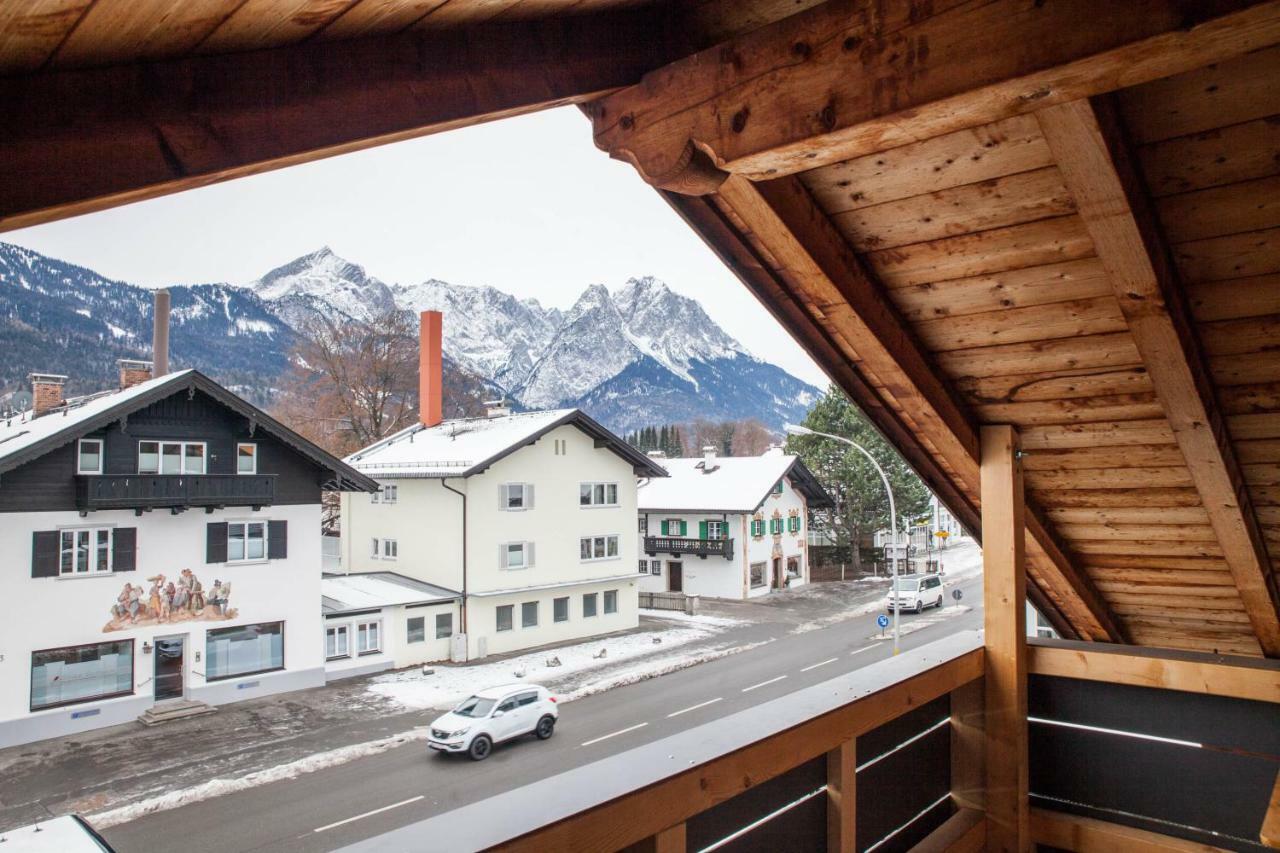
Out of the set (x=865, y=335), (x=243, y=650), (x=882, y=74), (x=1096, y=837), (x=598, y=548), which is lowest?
(x=243, y=650)

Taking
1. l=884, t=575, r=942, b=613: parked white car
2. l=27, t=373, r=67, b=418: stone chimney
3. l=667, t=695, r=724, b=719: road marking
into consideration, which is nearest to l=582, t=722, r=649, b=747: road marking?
l=667, t=695, r=724, b=719: road marking

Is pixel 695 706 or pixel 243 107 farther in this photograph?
pixel 695 706

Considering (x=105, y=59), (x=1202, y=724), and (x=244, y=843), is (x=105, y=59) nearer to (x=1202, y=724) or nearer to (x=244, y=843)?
(x=1202, y=724)

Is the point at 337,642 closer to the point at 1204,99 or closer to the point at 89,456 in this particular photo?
the point at 89,456

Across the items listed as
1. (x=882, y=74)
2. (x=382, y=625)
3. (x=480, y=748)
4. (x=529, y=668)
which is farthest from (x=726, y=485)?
(x=882, y=74)

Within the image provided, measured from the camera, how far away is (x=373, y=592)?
1274 centimetres

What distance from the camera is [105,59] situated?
77 cm

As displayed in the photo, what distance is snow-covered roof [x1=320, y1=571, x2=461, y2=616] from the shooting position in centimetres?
1186

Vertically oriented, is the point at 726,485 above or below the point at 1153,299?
below

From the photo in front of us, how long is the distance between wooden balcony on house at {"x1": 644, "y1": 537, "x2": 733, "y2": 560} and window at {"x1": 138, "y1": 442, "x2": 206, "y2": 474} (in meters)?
11.4

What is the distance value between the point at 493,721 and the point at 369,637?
4.37m

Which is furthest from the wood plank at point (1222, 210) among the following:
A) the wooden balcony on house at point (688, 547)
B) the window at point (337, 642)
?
the wooden balcony on house at point (688, 547)

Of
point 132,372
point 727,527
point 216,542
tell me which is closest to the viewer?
point 216,542

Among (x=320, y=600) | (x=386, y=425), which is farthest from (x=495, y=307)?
(x=320, y=600)
